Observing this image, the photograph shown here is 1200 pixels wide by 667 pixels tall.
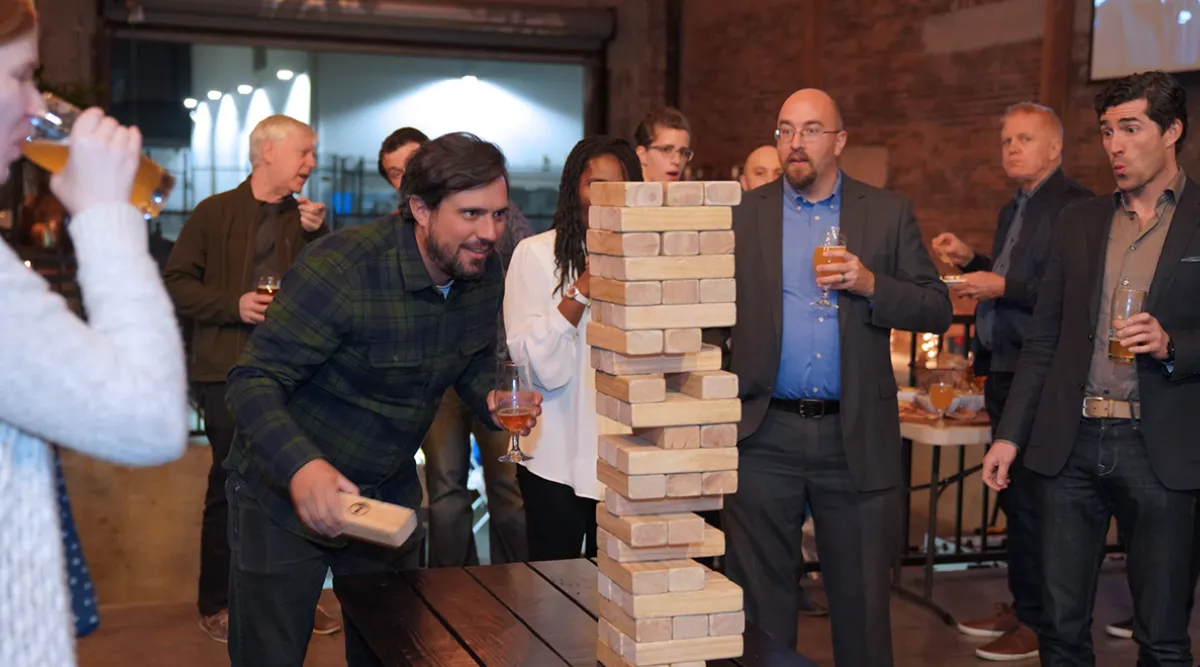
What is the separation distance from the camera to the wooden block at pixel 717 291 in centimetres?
220

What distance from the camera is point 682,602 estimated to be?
2.14m

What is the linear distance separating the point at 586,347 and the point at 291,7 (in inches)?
281

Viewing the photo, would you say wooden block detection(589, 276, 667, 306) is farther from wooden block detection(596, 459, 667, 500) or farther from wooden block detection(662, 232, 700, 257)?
wooden block detection(596, 459, 667, 500)

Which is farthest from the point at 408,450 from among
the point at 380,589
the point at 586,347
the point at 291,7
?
the point at 291,7

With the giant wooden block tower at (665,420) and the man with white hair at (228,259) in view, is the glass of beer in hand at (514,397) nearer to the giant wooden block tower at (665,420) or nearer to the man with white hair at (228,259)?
the giant wooden block tower at (665,420)

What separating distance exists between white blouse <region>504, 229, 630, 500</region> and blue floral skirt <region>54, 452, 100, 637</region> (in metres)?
2.06

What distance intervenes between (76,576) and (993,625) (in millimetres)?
3754

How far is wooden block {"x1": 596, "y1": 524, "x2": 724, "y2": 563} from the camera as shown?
7.14ft

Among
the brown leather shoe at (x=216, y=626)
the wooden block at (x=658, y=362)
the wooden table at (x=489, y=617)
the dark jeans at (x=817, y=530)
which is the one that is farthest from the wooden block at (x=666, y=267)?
the brown leather shoe at (x=216, y=626)

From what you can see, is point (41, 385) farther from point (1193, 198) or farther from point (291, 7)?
point (291, 7)

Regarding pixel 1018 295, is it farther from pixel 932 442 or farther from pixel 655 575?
pixel 655 575

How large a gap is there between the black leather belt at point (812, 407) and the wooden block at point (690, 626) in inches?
50.5

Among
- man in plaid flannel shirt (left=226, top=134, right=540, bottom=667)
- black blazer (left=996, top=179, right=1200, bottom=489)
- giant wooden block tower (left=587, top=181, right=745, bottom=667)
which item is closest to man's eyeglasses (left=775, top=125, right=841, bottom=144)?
black blazer (left=996, top=179, right=1200, bottom=489)

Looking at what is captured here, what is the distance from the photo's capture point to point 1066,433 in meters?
3.33
